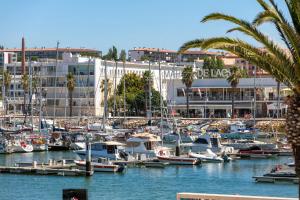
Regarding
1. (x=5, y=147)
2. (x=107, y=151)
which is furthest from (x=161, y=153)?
(x=5, y=147)

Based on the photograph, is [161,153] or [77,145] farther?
[77,145]

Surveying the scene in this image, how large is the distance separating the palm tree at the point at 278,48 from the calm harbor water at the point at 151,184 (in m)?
30.2

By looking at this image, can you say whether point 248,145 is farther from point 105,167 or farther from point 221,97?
point 221,97

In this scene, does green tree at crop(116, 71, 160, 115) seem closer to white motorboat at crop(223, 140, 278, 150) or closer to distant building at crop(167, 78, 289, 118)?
distant building at crop(167, 78, 289, 118)

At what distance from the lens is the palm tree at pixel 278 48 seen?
61.6 feet

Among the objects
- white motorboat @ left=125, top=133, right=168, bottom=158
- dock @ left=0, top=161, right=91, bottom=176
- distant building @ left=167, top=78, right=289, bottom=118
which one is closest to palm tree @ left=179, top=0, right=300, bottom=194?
dock @ left=0, top=161, right=91, bottom=176

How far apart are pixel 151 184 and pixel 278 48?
1499 inches

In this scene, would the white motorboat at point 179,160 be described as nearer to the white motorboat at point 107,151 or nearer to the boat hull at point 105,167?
the white motorboat at point 107,151

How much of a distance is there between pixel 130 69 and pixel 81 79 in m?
21.0

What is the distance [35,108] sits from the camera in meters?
127

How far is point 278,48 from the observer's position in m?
19.2

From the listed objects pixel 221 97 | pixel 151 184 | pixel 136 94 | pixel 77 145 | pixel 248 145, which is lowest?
pixel 151 184

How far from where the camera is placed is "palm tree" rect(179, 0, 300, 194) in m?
18.8

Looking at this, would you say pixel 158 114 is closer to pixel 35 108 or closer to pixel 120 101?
pixel 120 101
